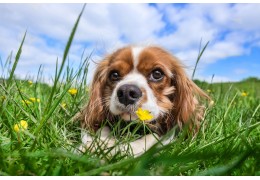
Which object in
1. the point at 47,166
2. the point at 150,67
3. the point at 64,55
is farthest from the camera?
the point at 150,67

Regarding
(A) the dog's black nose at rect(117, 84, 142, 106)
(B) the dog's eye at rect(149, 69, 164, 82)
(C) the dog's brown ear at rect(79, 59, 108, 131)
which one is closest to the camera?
(A) the dog's black nose at rect(117, 84, 142, 106)

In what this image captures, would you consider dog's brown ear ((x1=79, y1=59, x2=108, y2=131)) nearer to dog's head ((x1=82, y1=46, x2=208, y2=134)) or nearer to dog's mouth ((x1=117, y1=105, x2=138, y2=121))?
dog's head ((x1=82, y1=46, x2=208, y2=134))

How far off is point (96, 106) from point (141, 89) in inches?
22.3

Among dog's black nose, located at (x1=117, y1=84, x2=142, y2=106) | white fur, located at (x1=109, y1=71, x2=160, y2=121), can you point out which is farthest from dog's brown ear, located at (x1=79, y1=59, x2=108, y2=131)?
dog's black nose, located at (x1=117, y1=84, x2=142, y2=106)

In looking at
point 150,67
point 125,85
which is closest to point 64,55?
point 125,85

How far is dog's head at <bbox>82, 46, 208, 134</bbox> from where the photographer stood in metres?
2.47

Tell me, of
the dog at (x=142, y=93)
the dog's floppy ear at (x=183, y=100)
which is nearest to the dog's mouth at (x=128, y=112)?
the dog at (x=142, y=93)

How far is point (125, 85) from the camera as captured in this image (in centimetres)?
244

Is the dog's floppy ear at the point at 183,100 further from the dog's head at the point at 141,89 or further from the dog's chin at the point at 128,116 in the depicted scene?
the dog's chin at the point at 128,116

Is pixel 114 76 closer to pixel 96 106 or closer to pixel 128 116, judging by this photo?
pixel 96 106

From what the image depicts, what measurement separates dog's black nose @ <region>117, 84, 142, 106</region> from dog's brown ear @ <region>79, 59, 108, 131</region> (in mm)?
446

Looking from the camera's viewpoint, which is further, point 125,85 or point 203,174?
point 125,85

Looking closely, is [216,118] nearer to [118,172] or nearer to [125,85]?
[125,85]
